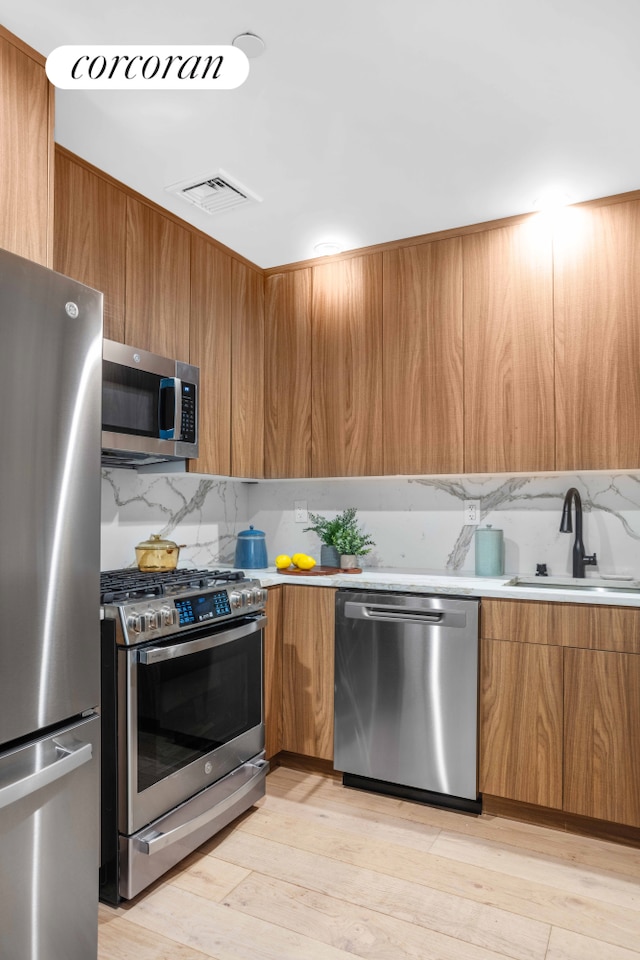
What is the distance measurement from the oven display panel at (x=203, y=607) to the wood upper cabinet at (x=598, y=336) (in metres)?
1.49

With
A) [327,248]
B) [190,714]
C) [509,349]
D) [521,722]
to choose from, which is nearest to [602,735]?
[521,722]

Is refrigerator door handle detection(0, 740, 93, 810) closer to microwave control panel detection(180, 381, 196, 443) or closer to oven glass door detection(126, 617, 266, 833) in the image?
oven glass door detection(126, 617, 266, 833)

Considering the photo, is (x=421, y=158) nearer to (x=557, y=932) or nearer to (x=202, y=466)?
(x=202, y=466)

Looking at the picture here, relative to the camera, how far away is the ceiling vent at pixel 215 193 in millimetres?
2445

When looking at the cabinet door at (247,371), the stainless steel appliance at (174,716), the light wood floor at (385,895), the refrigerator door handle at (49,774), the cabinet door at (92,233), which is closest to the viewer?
the refrigerator door handle at (49,774)

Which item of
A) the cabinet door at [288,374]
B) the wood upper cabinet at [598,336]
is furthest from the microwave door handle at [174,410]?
the wood upper cabinet at [598,336]

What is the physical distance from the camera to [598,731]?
7.48 ft

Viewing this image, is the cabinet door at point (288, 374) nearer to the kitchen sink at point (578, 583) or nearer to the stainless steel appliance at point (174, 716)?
the stainless steel appliance at point (174, 716)

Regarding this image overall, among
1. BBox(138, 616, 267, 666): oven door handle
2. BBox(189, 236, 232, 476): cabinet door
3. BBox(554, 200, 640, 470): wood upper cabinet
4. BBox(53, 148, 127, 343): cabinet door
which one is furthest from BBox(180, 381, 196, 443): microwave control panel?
BBox(554, 200, 640, 470): wood upper cabinet

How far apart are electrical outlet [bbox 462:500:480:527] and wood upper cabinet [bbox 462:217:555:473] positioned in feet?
1.08

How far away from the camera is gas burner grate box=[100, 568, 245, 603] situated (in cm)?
208

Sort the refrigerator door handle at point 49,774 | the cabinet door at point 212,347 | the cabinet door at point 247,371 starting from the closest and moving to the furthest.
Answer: the refrigerator door handle at point 49,774
the cabinet door at point 212,347
the cabinet door at point 247,371

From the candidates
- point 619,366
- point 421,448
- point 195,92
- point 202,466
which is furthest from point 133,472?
point 619,366

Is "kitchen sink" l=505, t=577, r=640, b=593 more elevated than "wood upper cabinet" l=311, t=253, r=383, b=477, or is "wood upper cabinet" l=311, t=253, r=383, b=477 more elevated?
"wood upper cabinet" l=311, t=253, r=383, b=477
